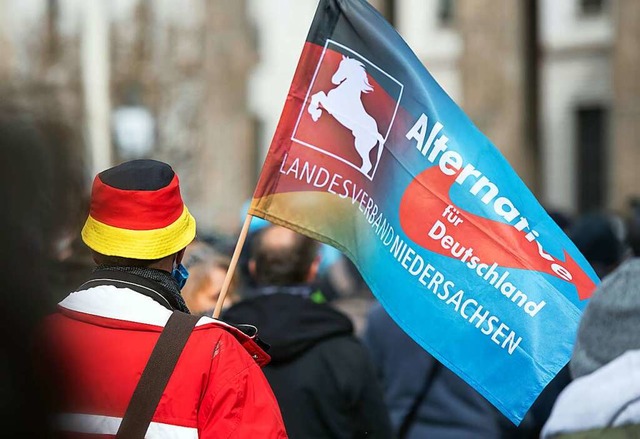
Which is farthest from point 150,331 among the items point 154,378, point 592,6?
point 592,6

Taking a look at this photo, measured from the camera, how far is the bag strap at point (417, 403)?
574 centimetres

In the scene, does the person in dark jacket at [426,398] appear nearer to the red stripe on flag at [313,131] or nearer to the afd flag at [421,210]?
the afd flag at [421,210]

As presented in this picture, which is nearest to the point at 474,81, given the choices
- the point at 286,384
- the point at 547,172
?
the point at 547,172

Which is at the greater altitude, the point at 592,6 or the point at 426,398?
the point at 426,398

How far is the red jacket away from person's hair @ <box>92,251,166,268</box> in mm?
107

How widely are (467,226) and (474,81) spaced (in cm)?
1941

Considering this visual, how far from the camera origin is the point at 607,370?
2.53 m

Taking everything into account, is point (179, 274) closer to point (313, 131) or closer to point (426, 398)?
point (313, 131)

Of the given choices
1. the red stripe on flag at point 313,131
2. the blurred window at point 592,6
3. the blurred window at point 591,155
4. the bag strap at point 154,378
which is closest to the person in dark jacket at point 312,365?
the red stripe on flag at point 313,131

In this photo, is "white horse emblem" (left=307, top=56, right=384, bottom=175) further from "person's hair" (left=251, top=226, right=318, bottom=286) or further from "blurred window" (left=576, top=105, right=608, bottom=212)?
"blurred window" (left=576, top=105, right=608, bottom=212)

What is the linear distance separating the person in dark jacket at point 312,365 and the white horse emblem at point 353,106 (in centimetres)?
73

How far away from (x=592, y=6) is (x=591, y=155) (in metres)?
4.21

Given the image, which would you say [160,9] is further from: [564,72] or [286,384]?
[286,384]

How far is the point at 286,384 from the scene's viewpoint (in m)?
4.57
